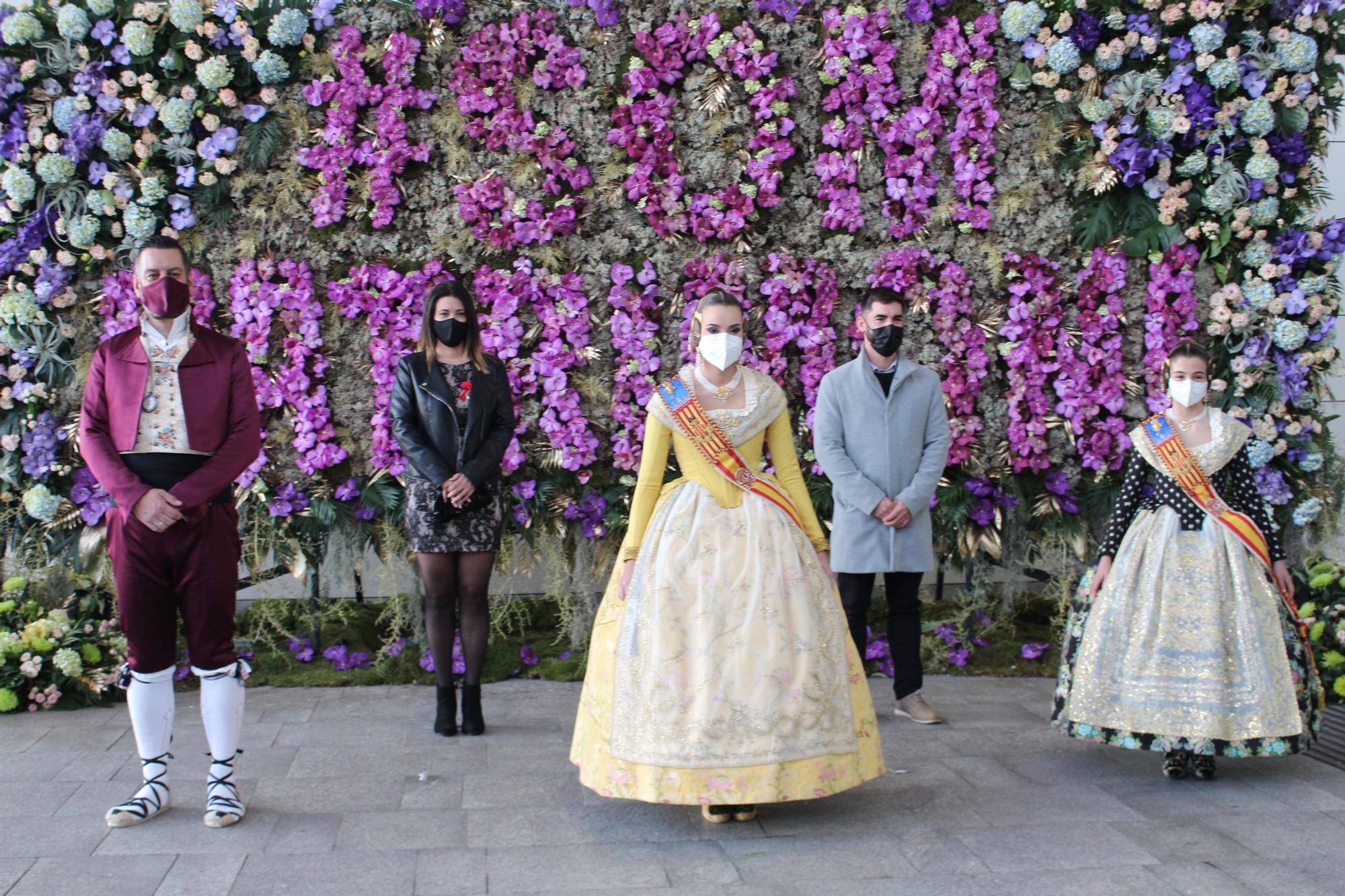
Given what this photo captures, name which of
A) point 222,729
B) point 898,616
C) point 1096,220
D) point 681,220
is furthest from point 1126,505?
point 222,729

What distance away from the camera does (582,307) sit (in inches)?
208

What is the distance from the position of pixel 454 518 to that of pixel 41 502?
2.01m

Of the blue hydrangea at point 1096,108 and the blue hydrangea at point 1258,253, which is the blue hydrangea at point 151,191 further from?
the blue hydrangea at point 1258,253

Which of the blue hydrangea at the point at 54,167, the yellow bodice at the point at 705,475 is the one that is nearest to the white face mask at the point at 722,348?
the yellow bodice at the point at 705,475

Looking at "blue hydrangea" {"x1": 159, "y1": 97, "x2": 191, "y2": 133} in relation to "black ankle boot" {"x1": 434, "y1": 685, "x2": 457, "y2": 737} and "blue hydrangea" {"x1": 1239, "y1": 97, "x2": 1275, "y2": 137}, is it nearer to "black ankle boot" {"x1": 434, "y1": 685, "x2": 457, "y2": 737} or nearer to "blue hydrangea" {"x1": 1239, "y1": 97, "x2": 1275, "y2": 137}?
"black ankle boot" {"x1": 434, "y1": 685, "x2": 457, "y2": 737}

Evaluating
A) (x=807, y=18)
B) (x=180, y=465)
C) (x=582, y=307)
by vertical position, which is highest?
(x=807, y=18)

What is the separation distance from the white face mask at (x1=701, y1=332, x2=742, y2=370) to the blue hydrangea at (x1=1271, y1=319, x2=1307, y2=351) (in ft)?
9.59

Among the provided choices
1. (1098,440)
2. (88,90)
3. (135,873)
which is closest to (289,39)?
(88,90)

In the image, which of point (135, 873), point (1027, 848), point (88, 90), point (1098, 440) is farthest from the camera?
point (1098, 440)

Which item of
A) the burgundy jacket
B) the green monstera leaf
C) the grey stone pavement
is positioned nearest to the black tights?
the grey stone pavement

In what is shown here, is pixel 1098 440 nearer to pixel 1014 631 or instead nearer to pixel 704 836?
pixel 1014 631

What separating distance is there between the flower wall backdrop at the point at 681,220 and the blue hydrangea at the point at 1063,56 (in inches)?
0.9

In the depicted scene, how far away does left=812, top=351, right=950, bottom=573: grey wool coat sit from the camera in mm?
4465

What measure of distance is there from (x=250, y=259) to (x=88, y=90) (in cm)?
93
